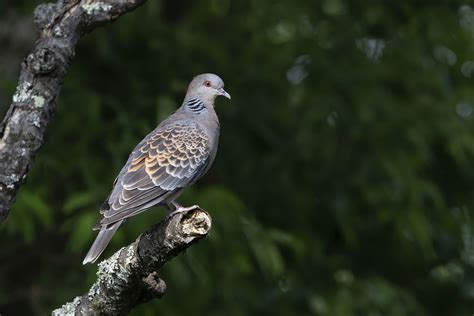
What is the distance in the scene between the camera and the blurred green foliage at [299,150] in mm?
5996

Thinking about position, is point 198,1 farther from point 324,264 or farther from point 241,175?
point 324,264

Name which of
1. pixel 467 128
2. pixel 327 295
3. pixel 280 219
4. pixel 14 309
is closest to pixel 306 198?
pixel 280 219

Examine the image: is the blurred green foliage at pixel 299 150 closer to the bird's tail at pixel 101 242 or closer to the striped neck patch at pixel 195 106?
the striped neck patch at pixel 195 106

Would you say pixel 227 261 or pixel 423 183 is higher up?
pixel 227 261

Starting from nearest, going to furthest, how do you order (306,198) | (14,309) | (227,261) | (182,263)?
(182,263)
(227,261)
(14,309)
(306,198)

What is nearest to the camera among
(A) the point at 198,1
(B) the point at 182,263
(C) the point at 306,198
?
(B) the point at 182,263

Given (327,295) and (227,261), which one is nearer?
(227,261)

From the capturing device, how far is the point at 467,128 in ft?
22.4

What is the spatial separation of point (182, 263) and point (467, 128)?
8.80 feet

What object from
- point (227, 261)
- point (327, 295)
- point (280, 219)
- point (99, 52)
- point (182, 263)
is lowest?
point (327, 295)

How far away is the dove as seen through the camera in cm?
412

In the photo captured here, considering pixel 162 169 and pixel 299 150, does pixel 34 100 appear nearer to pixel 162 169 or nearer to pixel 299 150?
pixel 162 169

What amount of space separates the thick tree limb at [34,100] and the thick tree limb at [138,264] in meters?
0.51

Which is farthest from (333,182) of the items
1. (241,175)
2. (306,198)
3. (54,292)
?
(54,292)
